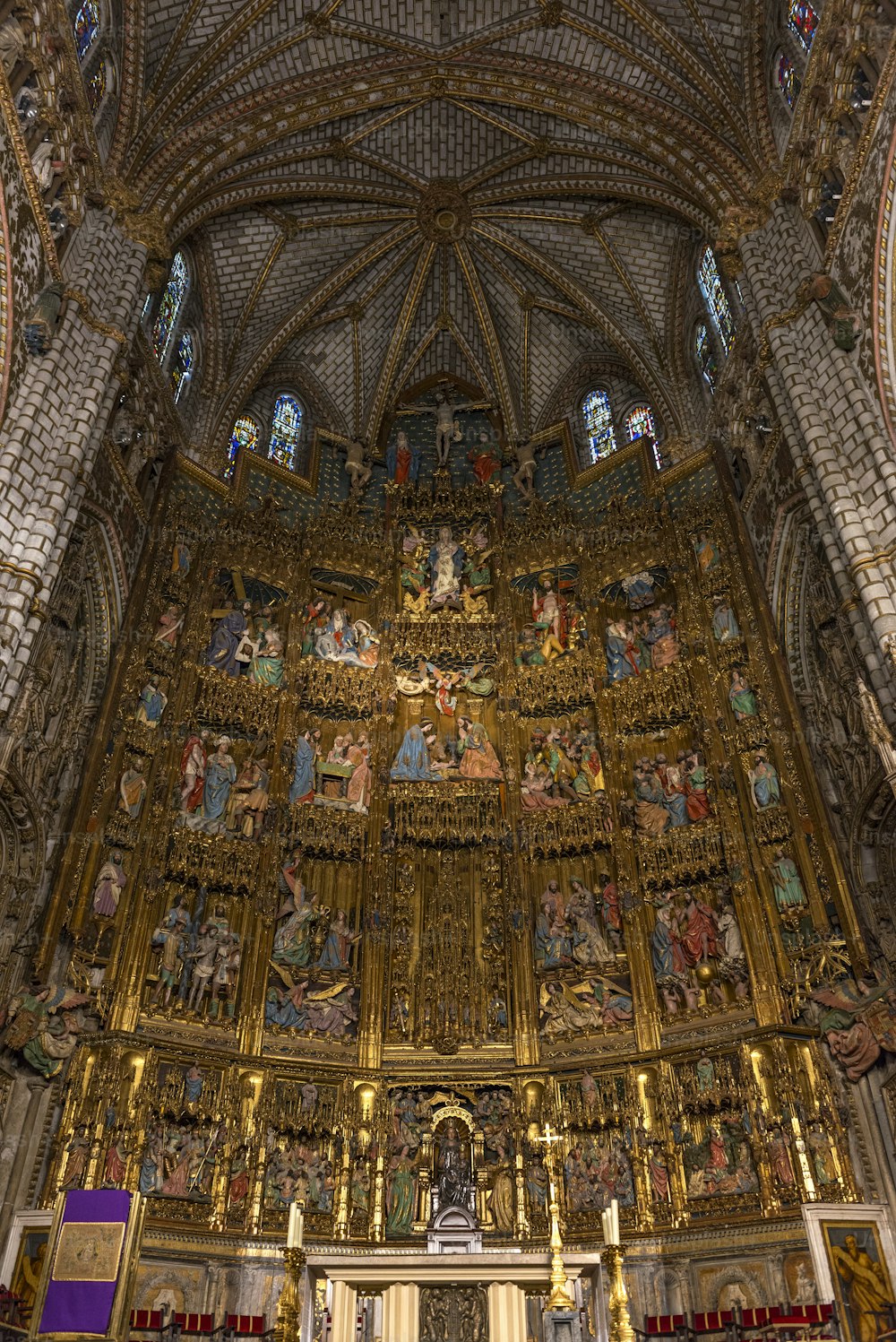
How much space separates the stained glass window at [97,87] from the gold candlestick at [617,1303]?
17.4 meters

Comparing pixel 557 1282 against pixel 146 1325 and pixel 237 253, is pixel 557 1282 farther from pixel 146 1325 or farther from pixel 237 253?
pixel 237 253

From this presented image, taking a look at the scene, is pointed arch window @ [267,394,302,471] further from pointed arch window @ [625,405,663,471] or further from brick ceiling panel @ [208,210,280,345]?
pointed arch window @ [625,405,663,471]

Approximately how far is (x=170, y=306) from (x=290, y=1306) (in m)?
17.3

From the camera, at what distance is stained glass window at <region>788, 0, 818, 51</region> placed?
1566 centimetres

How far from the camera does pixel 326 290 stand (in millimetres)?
23109

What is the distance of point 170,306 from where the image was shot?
2033 cm

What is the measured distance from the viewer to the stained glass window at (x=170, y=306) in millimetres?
19750

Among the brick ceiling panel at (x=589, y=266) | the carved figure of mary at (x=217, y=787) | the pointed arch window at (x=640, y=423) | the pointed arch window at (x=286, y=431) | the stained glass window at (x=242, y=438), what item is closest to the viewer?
the carved figure of mary at (x=217, y=787)

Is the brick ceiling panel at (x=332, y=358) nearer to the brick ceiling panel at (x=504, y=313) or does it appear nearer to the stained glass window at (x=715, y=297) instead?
the brick ceiling panel at (x=504, y=313)

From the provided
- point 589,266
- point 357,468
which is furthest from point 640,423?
point 357,468

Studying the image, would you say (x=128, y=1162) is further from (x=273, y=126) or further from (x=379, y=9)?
(x=379, y=9)

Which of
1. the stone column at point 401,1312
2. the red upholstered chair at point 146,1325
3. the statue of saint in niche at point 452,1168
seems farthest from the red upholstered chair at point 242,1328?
the stone column at point 401,1312

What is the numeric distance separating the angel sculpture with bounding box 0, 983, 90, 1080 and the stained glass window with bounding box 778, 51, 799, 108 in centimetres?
1729

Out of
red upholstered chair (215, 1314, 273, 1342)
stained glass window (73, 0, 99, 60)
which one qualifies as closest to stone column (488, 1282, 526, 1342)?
red upholstered chair (215, 1314, 273, 1342)
